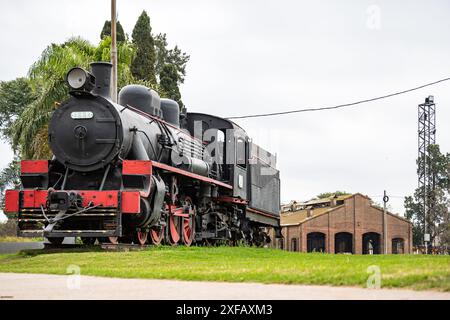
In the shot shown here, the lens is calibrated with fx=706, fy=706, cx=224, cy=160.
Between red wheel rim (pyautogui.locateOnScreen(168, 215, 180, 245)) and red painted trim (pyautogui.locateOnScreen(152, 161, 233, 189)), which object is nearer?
red painted trim (pyautogui.locateOnScreen(152, 161, 233, 189))

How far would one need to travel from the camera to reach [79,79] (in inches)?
565

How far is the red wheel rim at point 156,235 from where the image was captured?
16.0 metres

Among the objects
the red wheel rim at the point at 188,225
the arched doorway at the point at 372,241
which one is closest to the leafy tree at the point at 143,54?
the red wheel rim at the point at 188,225

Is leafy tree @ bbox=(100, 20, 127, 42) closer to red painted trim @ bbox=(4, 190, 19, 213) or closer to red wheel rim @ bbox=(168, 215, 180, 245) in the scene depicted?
red wheel rim @ bbox=(168, 215, 180, 245)

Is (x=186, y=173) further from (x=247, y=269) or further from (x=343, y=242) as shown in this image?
(x=343, y=242)

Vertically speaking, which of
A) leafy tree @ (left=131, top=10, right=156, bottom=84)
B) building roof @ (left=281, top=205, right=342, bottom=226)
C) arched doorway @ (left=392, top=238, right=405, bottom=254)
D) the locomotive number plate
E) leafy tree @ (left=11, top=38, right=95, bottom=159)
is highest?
leafy tree @ (left=131, top=10, right=156, bottom=84)

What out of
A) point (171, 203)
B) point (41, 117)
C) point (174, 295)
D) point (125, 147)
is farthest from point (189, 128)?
point (174, 295)

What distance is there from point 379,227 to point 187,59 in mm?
20250

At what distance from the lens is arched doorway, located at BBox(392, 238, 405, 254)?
5497 centimetres

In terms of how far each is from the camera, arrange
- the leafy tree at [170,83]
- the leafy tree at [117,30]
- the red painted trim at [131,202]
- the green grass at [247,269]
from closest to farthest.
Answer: the green grass at [247,269]
the red painted trim at [131,202]
the leafy tree at [170,83]
the leafy tree at [117,30]

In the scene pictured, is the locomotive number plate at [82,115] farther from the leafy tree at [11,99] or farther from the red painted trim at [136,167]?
the leafy tree at [11,99]

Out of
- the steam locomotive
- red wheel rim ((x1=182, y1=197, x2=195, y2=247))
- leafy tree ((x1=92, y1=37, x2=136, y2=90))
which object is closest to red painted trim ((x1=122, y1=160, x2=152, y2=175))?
the steam locomotive

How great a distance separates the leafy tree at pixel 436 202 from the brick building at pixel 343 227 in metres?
2.24

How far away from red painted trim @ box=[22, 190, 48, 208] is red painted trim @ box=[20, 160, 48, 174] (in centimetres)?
74
